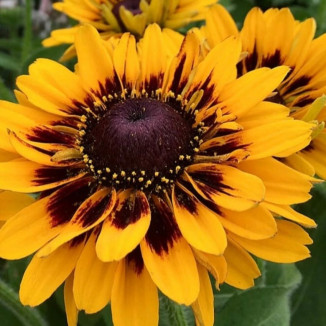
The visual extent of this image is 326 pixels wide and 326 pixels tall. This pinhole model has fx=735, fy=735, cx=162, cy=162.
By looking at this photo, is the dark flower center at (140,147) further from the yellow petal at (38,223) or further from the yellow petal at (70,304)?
the yellow petal at (70,304)

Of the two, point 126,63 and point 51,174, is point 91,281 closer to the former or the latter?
point 51,174

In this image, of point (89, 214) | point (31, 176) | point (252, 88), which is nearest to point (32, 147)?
point (31, 176)

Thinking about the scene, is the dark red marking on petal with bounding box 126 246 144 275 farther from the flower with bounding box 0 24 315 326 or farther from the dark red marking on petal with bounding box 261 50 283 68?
the dark red marking on petal with bounding box 261 50 283 68

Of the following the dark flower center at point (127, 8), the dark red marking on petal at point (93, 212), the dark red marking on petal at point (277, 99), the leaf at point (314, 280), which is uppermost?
the dark red marking on petal at point (277, 99)

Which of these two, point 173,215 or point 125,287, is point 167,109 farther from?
point 125,287

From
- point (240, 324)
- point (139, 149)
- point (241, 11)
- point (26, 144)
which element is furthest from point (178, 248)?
point (241, 11)

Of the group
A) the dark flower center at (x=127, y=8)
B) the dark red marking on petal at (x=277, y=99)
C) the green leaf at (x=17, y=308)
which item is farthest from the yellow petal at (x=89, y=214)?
the dark flower center at (x=127, y=8)

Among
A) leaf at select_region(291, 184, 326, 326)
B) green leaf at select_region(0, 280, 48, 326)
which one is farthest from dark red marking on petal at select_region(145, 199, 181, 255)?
leaf at select_region(291, 184, 326, 326)
